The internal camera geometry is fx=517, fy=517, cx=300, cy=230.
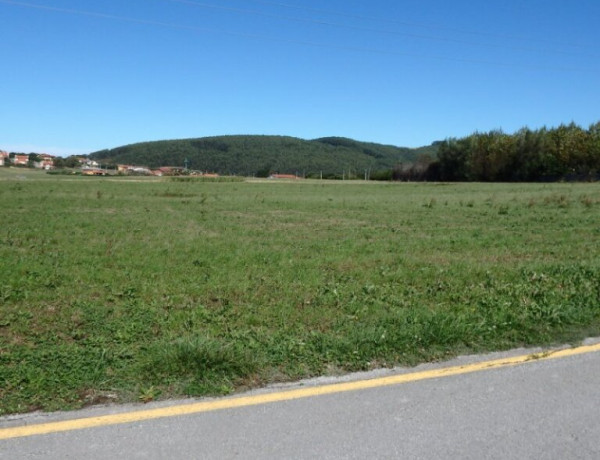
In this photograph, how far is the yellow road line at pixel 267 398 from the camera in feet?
10.7

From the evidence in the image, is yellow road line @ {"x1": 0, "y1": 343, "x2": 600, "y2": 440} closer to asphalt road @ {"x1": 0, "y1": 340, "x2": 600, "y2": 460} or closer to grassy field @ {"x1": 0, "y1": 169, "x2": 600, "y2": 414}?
asphalt road @ {"x1": 0, "y1": 340, "x2": 600, "y2": 460}

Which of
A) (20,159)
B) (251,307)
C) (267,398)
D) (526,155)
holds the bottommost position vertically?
(267,398)

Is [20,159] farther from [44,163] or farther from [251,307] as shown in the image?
[251,307]

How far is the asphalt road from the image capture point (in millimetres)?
3041

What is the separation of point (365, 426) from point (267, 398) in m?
0.77

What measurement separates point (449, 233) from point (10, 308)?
9.92 metres

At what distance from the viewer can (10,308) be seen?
211 inches

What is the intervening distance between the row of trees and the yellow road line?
74028 mm

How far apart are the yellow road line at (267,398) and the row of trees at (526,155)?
74.0m

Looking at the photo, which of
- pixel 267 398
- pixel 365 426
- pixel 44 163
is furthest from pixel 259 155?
pixel 365 426

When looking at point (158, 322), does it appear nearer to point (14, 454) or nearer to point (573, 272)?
point (14, 454)

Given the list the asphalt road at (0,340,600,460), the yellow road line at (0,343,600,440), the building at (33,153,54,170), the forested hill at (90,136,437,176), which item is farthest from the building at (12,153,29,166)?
the asphalt road at (0,340,600,460)

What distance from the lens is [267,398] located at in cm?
374

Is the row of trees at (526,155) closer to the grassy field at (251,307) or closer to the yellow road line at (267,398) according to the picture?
the grassy field at (251,307)
